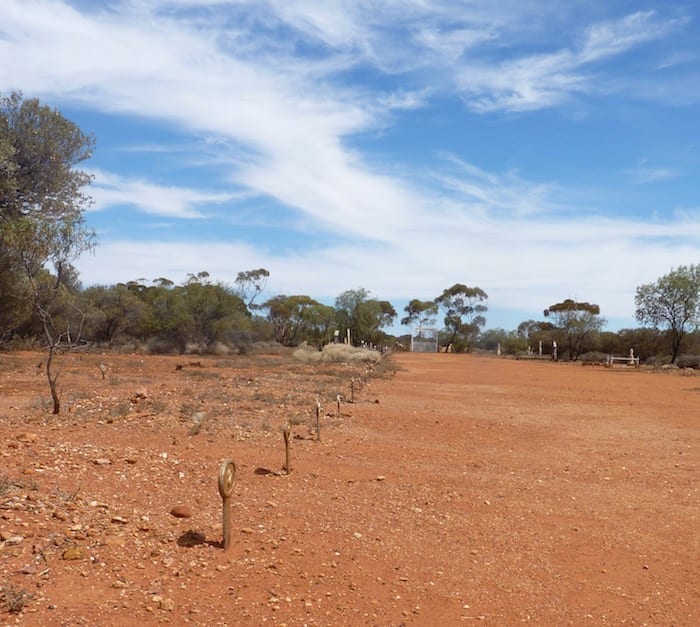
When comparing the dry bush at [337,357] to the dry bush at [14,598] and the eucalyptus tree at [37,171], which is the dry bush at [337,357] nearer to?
the eucalyptus tree at [37,171]

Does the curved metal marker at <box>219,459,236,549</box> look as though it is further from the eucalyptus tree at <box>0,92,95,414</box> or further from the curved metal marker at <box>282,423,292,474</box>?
the eucalyptus tree at <box>0,92,95,414</box>

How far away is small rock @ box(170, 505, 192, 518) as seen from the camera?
563 cm

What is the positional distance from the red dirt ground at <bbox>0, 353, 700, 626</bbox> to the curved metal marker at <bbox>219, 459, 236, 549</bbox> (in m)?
0.13

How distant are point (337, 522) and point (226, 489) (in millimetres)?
1477

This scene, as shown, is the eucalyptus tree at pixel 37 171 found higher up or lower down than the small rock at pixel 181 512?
higher up

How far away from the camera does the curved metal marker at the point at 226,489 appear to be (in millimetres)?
4852

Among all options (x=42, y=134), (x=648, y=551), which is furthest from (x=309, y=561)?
(x=42, y=134)

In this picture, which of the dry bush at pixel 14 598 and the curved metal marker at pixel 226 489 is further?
the curved metal marker at pixel 226 489

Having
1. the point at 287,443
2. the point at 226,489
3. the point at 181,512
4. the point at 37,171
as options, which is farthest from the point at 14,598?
the point at 37,171

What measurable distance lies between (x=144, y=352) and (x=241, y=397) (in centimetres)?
2604

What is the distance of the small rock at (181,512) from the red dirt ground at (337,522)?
73 millimetres

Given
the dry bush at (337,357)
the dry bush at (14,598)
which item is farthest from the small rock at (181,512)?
the dry bush at (337,357)

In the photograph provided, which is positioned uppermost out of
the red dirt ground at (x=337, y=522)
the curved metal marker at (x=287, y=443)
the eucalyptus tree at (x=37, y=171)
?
the eucalyptus tree at (x=37, y=171)

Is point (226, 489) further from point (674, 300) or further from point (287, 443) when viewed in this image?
point (674, 300)
